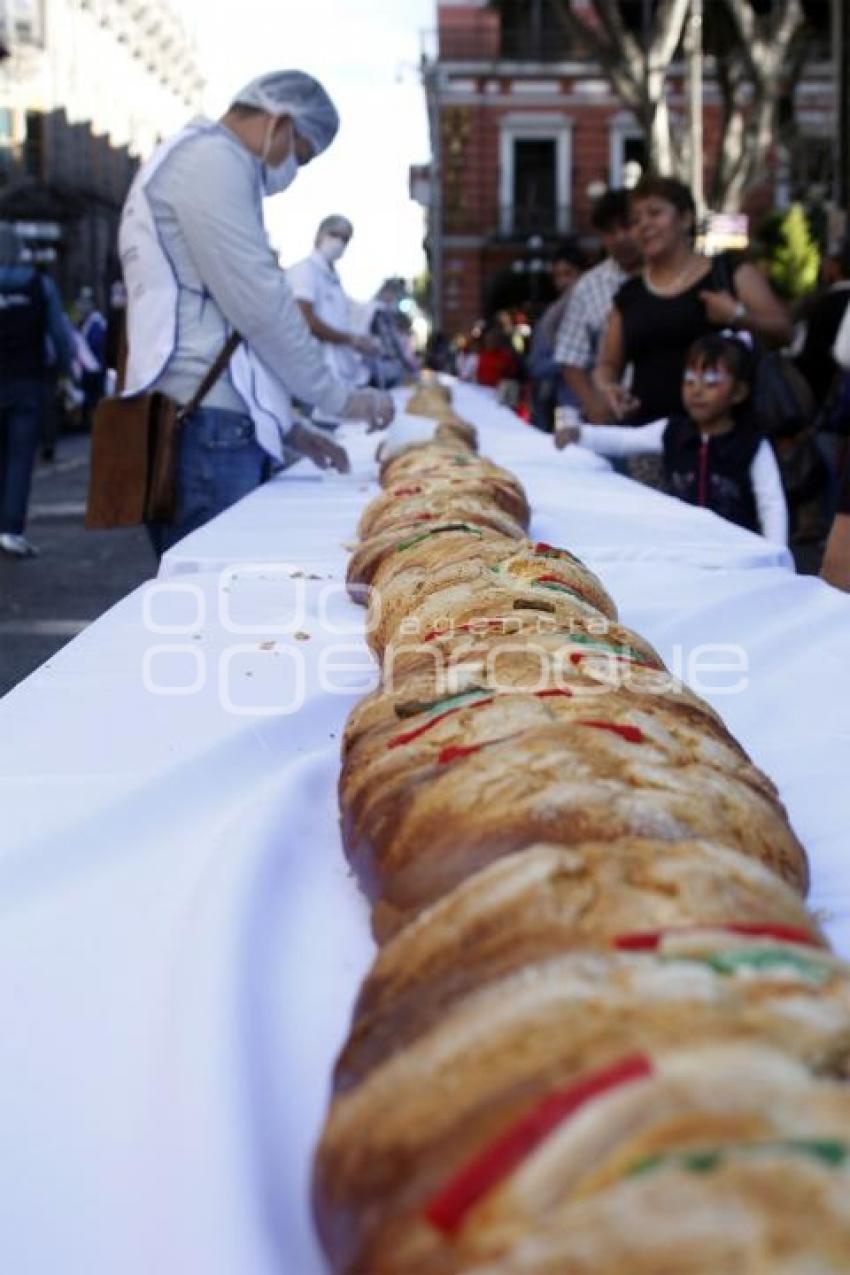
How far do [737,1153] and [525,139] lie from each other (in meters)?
47.6

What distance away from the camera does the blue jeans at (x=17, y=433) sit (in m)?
9.10

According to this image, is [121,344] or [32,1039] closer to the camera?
[32,1039]

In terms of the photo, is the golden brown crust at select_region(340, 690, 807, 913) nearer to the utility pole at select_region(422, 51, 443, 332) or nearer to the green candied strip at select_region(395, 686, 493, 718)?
the green candied strip at select_region(395, 686, 493, 718)

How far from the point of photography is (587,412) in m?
7.46

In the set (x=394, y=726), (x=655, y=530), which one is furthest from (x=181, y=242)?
(x=394, y=726)

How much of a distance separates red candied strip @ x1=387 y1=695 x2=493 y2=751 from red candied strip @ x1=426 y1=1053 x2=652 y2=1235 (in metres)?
0.88

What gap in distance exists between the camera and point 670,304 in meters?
5.71

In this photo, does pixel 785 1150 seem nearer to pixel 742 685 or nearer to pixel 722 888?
pixel 722 888

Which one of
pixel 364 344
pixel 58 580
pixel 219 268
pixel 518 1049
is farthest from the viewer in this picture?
pixel 58 580

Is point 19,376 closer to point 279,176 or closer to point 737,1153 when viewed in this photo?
point 279,176

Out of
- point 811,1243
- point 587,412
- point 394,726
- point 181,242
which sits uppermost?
point 181,242

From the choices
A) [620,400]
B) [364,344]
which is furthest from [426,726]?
[364,344]

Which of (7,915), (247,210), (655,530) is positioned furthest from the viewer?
(247,210)

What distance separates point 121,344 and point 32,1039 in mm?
3912
